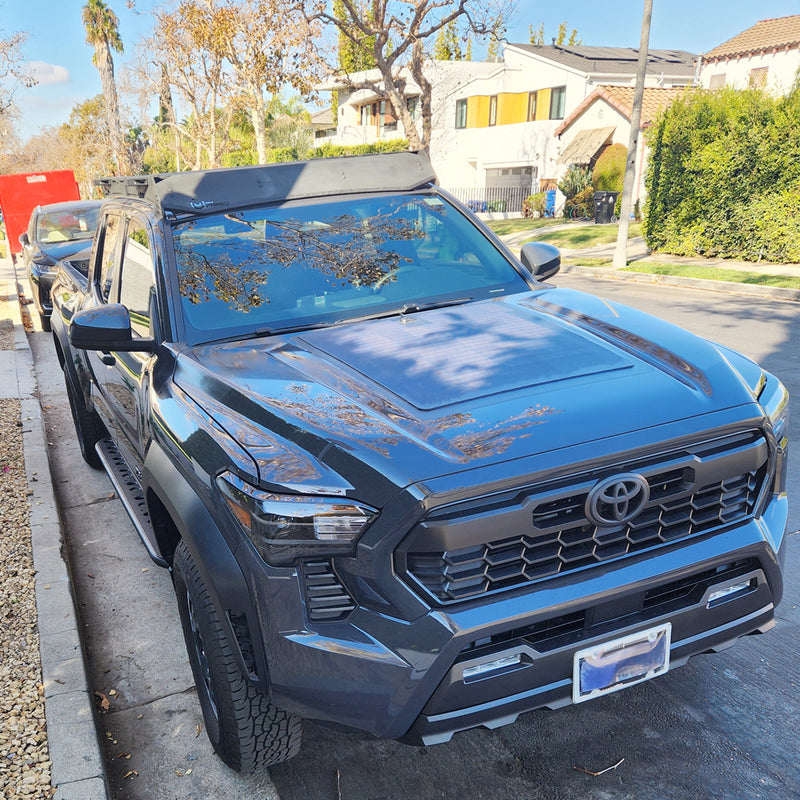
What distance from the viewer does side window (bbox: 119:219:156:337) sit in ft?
11.1

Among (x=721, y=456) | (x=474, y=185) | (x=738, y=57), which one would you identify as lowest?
(x=474, y=185)

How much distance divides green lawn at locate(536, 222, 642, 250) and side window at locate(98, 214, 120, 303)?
56.0ft

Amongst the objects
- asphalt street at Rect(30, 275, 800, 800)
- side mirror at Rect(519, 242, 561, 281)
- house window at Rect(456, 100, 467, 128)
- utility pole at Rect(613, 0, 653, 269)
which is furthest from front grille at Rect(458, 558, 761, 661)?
house window at Rect(456, 100, 467, 128)

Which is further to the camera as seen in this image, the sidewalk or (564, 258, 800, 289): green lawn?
(564, 258, 800, 289): green lawn

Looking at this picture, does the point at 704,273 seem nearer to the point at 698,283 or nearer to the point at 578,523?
the point at 698,283

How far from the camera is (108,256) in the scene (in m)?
4.57

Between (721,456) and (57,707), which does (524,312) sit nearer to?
(721,456)

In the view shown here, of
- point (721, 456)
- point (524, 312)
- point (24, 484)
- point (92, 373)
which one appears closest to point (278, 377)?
point (524, 312)

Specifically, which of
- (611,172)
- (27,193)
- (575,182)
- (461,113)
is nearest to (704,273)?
(27,193)

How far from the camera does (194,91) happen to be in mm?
37156

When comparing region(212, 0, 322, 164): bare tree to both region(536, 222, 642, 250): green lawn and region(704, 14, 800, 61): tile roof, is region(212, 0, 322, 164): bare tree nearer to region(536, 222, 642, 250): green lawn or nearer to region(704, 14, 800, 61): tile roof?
region(536, 222, 642, 250): green lawn

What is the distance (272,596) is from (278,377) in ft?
2.71

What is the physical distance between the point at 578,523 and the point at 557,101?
40.0 m

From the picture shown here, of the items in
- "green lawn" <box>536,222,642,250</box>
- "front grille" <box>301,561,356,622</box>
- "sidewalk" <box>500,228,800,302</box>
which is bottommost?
"green lawn" <box>536,222,642,250</box>
